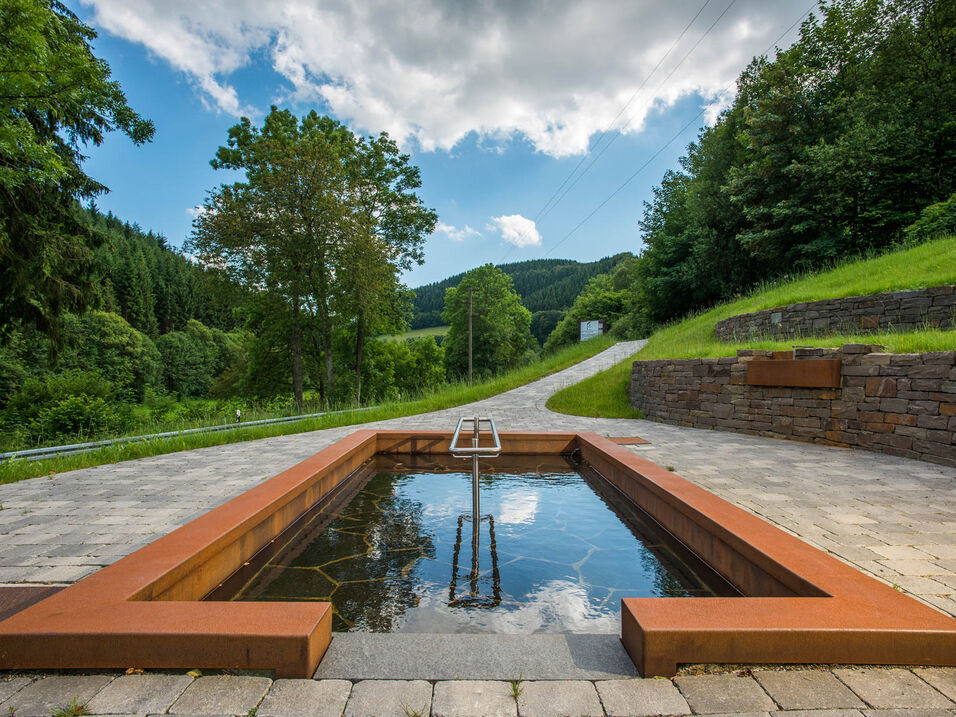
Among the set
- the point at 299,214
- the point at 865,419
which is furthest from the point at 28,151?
the point at 865,419

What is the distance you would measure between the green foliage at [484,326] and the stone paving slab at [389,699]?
40356 millimetres

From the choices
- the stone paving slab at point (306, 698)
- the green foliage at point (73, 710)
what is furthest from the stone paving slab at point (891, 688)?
the green foliage at point (73, 710)

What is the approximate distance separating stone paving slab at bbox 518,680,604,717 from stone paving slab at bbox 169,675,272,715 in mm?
903

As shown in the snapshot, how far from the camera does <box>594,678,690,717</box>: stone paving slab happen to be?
5.07ft

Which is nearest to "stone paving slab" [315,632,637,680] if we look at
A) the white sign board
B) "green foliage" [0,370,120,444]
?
"green foliage" [0,370,120,444]

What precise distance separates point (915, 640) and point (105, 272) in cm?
1461

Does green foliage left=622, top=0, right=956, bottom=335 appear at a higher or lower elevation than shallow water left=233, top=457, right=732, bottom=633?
higher

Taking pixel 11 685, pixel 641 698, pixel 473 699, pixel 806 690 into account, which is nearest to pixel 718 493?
pixel 806 690

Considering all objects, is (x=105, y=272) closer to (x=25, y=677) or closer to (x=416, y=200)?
(x=25, y=677)

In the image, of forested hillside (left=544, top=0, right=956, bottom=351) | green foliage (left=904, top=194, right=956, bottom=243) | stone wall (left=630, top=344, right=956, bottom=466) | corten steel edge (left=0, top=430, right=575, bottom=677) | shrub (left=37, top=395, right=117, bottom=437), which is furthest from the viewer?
forested hillside (left=544, top=0, right=956, bottom=351)

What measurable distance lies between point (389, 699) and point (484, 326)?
4220 cm

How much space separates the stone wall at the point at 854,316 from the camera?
24.1 feet

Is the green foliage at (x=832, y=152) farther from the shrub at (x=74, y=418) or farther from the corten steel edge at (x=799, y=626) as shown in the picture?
the shrub at (x=74, y=418)

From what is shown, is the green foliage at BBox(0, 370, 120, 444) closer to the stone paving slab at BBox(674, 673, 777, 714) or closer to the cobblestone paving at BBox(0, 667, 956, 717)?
the cobblestone paving at BBox(0, 667, 956, 717)
